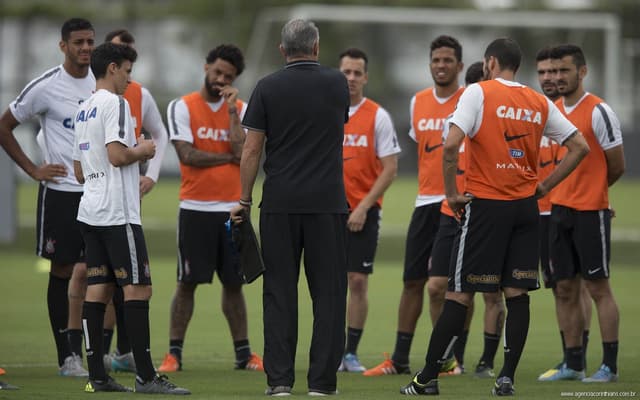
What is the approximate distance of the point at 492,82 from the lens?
26.6 feet

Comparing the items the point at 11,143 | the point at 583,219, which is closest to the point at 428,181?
the point at 583,219

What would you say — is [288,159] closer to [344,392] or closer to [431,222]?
[344,392]

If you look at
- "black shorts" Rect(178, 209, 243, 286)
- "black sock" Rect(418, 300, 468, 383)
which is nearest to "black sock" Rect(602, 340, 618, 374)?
"black sock" Rect(418, 300, 468, 383)

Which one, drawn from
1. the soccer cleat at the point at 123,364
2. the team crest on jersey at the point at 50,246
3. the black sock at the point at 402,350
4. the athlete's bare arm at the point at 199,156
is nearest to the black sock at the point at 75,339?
the soccer cleat at the point at 123,364

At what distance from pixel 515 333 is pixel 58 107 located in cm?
401

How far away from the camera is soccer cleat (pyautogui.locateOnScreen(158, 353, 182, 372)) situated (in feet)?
32.2

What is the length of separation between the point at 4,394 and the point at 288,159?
239cm

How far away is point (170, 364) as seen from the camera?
9.85 m

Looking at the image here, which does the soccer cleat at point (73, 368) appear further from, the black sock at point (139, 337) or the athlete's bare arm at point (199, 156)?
the athlete's bare arm at point (199, 156)

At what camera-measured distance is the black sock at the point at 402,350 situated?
991 centimetres

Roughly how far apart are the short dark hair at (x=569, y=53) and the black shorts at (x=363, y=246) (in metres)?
2.07

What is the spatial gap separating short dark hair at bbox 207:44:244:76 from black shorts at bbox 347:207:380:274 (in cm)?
169

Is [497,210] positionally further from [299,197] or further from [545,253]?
[545,253]

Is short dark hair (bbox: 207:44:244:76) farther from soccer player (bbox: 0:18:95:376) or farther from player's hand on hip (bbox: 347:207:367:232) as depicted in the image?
player's hand on hip (bbox: 347:207:367:232)
